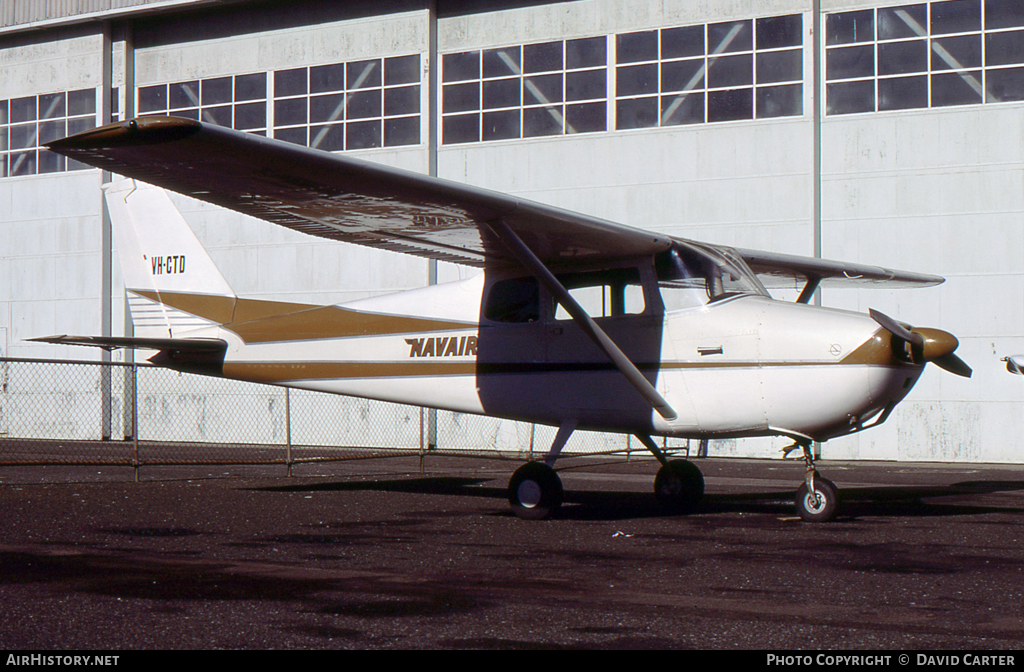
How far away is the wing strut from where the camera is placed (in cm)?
859

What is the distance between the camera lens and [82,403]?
78.8 feet

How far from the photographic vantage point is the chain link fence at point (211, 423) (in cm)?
2014

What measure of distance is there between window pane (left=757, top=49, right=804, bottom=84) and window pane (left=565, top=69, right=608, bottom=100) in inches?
116

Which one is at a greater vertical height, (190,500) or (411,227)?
(411,227)

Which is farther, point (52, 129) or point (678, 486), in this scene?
point (52, 129)

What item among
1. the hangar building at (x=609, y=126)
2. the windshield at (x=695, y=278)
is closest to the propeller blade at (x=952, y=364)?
the windshield at (x=695, y=278)

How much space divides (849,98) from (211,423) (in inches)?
572

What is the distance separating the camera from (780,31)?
1867 cm

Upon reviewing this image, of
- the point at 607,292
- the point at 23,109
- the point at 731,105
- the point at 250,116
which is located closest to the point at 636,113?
the point at 731,105

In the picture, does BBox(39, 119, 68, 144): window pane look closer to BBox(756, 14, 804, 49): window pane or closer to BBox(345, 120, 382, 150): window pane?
BBox(345, 120, 382, 150): window pane

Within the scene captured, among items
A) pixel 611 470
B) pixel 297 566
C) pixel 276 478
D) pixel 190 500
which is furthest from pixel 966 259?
pixel 297 566

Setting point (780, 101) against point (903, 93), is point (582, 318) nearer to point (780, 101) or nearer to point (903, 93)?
point (780, 101)
